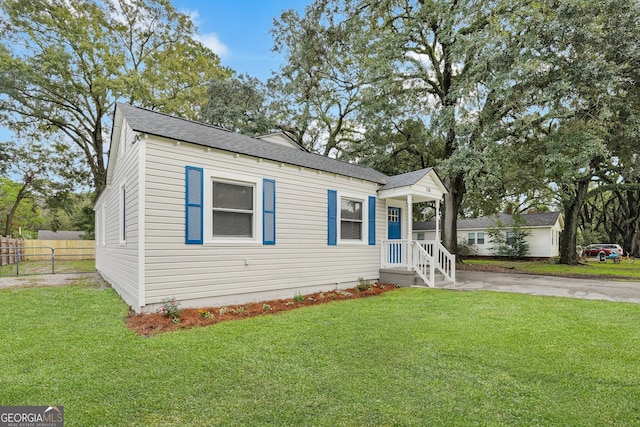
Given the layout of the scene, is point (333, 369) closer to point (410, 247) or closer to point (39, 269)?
point (410, 247)

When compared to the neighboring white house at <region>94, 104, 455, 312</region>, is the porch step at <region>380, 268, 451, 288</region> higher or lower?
lower

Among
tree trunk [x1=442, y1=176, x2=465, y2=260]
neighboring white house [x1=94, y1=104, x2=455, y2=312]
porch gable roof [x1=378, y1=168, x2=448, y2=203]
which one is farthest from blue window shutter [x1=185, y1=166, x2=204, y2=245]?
tree trunk [x1=442, y1=176, x2=465, y2=260]

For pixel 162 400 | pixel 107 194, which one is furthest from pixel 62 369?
pixel 107 194

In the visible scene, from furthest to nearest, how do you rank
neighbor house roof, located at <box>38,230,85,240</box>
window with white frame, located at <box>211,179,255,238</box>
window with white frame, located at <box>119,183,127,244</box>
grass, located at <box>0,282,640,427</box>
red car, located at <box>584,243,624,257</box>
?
1. neighbor house roof, located at <box>38,230,85,240</box>
2. red car, located at <box>584,243,624,257</box>
3. window with white frame, located at <box>119,183,127,244</box>
4. window with white frame, located at <box>211,179,255,238</box>
5. grass, located at <box>0,282,640,427</box>

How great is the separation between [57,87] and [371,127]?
17081 mm

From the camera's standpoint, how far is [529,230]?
22844mm

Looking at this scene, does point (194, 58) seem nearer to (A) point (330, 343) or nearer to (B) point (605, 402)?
(A) point (330, 343)

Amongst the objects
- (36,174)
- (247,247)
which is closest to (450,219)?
(247,247)

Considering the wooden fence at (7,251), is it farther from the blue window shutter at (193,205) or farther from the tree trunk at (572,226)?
the tree trunk at (572,226)

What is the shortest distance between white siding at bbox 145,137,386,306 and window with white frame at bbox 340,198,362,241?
23 centimetres

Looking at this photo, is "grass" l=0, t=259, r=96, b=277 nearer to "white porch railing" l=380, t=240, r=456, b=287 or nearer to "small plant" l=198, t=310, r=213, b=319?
"small plant" l=198, t=310, r=213, b=319

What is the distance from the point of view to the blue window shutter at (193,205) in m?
5.79

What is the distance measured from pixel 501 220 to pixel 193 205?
25.2 metres

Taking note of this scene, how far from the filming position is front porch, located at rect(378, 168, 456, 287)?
900cm
